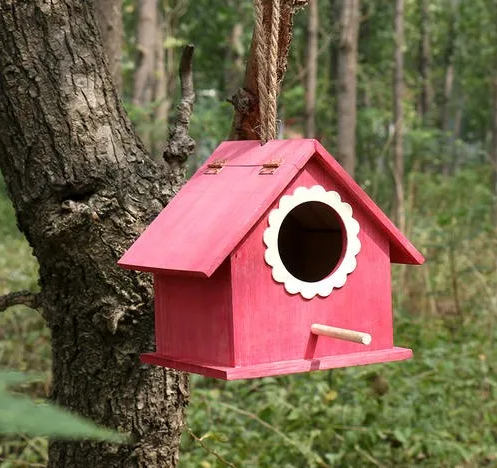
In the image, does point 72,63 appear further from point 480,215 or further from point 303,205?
point 480,215

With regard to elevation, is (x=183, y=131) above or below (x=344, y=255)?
above

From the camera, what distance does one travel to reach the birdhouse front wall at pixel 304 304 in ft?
6.65

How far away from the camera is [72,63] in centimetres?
242

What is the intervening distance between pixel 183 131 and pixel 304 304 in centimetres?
71

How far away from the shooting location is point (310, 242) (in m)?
2.57

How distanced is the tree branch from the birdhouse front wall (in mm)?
510

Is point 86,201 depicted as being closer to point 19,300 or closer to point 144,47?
point 19,300

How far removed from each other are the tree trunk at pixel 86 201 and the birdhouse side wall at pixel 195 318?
0.17 metres

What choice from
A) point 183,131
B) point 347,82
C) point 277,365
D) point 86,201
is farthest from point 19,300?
point 347,82

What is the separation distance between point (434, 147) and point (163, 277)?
20.4m

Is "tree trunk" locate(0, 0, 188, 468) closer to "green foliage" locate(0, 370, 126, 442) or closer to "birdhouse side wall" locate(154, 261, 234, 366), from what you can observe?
"birdhouse side wall" locate(154, 261, 234, 366)

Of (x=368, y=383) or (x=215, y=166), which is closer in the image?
(x=215, y=166)

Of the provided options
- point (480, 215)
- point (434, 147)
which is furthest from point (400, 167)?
point (434, 147)

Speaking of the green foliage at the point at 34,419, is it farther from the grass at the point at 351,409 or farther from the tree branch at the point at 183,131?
the grass at the point at 351,409
